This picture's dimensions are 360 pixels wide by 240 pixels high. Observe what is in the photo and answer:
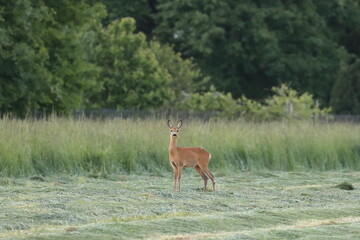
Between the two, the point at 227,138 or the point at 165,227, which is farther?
the point at 227,138

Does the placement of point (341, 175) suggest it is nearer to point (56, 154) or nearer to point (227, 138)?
point (227, 138)

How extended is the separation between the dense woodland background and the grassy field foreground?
1389cm

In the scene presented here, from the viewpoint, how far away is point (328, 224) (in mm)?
13188

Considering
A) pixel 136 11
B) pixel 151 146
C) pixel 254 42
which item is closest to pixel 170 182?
pixel 151 146

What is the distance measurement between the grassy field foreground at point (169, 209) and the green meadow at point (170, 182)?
15 millimetres

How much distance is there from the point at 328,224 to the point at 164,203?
113 inches

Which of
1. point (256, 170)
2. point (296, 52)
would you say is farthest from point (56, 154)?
point (296, 52)

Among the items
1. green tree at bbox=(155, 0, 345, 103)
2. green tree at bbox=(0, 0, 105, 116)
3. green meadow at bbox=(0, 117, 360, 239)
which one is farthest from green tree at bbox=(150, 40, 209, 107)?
green meadow at bbox=(0, 117, 360, 239)

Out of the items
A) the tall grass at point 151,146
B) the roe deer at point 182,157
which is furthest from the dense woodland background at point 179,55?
the roe deer at point 182,157

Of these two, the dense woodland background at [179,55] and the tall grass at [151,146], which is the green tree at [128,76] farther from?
the tall grass at [151,146]

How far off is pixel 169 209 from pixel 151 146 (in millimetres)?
8931

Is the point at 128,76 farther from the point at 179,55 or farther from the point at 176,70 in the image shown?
the point at 179,55

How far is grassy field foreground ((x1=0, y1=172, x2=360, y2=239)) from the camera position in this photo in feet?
39.8

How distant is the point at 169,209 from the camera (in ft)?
47.6
